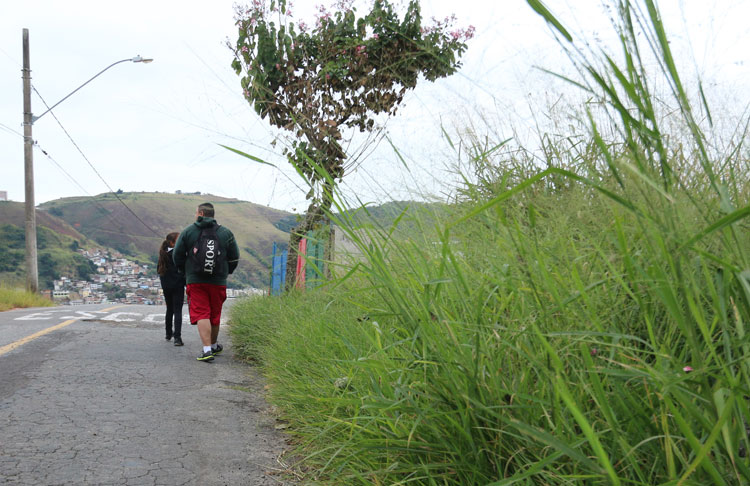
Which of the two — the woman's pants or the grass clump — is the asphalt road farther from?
the grass clump

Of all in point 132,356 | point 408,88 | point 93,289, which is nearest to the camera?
point 408,88

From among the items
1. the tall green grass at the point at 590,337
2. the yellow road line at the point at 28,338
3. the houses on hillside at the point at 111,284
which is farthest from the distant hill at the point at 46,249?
the tall green grass at the point at 590,337

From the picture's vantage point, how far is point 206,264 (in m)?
7.38

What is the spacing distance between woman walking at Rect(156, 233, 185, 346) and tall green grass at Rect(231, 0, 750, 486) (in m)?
Answer: 6.37

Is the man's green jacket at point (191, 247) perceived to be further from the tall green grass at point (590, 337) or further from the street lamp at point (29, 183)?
the street lamp at point (29, 183)

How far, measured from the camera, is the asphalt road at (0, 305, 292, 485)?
10.6ft

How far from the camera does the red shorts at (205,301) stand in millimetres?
7430

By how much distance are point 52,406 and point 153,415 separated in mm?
782

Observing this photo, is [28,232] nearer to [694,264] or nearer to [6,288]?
[6,288]

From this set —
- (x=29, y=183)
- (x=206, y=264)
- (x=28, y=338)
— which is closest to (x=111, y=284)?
(x=29, y=183)

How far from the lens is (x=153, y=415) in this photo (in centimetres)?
443

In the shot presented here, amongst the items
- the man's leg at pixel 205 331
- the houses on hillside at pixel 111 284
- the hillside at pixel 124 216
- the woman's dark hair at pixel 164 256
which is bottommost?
the houses on hillside at pixel 111 284

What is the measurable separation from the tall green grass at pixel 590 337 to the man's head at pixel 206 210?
477 centimetres

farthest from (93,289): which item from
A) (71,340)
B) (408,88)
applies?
(408,88)
